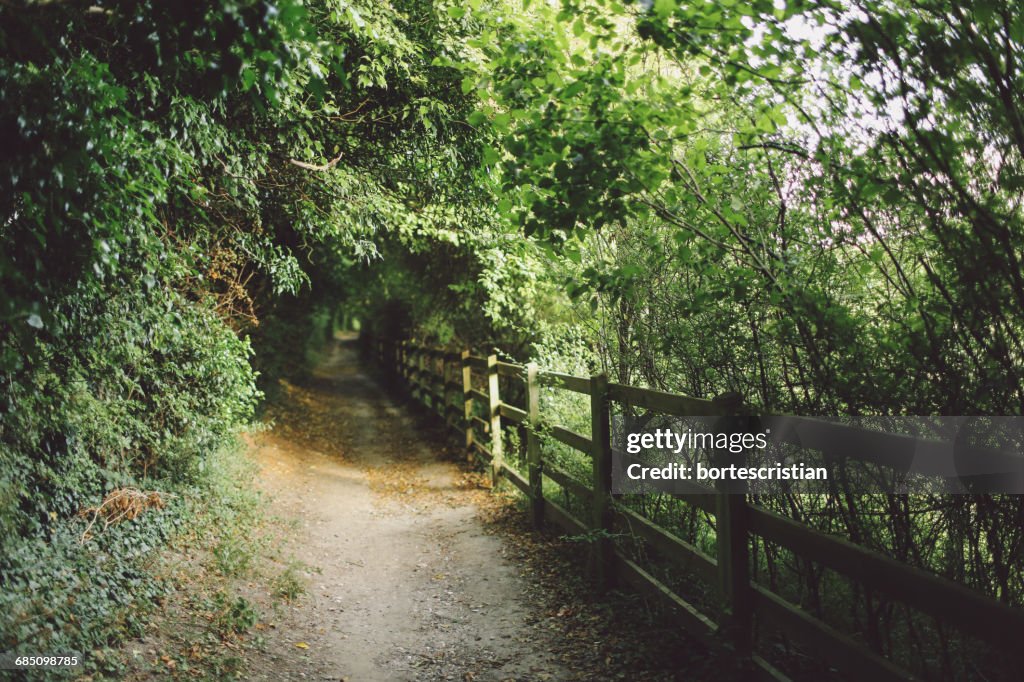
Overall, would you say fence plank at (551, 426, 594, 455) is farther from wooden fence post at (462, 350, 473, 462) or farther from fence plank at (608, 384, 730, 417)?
wooden fence post at (462, 350, 473, 462)

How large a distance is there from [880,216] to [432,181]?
537cm

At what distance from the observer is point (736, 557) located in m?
3.49

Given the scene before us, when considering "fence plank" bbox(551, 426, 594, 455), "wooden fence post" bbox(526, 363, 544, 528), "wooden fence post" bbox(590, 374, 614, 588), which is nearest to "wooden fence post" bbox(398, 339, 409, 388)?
"wooden fence post" bbox(526, 363, 544, 528)

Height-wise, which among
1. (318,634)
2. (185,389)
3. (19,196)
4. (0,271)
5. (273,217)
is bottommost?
(318,634)

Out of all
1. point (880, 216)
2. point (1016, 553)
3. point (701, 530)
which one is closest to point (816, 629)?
point (1016, 553)

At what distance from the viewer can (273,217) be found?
23.8 feet

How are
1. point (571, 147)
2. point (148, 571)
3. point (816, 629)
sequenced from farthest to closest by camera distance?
point (148, 571)
point (571, 147)
point (816, 629)

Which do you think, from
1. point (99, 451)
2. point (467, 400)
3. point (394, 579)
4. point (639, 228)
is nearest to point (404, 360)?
point (467, 400)

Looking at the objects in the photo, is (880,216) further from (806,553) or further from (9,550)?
(9,550)

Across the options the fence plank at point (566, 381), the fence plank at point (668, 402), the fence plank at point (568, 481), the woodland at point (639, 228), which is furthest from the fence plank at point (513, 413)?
the fence plank at point (668, 402)

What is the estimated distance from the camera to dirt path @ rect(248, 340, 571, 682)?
4.42m

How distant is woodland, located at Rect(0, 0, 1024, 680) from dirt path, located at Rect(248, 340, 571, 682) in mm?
1211

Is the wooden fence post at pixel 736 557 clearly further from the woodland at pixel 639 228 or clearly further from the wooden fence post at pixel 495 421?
the wooden fence post at pixel 495 421

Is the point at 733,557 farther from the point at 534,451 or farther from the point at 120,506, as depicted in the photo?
the point at 120,506
